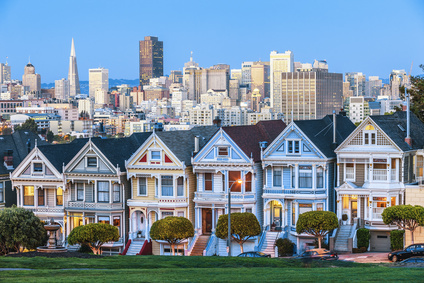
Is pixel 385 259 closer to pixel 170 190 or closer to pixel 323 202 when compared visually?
pixel 323 202

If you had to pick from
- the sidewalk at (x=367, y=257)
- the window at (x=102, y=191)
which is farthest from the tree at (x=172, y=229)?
the sidewalk at (x=367, y=257)

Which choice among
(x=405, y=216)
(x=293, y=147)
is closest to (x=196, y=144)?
(x=293, y=147)

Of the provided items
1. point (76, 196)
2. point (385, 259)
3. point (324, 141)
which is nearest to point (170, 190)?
point (76, 196)

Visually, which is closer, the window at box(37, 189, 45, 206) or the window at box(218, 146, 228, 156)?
the window at box(218, 146, 228, 156)

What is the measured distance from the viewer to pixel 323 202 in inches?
2026

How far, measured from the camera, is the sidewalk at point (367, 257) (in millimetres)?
45500

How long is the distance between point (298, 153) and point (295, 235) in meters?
4.95

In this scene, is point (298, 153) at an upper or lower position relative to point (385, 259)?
upper

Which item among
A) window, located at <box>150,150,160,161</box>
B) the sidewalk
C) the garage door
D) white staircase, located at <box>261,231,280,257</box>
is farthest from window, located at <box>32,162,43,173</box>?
the garage door

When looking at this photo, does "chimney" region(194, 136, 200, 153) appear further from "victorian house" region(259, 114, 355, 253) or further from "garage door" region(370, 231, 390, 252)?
"garage door" region(370, 231, 390, 252)

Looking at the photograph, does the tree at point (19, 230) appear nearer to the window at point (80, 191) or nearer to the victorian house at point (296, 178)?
the window at point (80, 191)

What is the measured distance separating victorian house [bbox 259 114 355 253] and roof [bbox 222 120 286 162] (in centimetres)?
178

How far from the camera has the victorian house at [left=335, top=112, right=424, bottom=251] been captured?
4956 centimetres

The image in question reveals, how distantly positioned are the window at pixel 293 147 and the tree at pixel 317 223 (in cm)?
416
